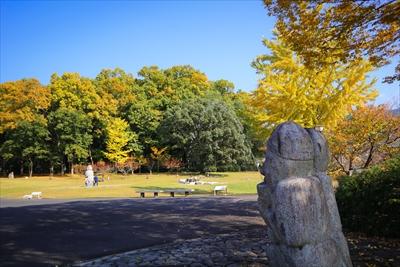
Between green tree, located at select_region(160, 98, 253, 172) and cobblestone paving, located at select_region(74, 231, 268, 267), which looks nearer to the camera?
cobblestone paving, located at select_region(74, 231, 268, 267)

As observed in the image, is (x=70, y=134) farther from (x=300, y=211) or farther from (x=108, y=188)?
(x=300, y=211)

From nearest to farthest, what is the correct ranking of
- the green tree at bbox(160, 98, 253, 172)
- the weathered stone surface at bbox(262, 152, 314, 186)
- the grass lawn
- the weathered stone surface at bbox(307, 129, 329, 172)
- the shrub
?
1. the weathered stone surface at bbox(262, 152, 314, 186)
2. the weathered stone surface at bbox(307, 129, 329, 172)
3. the shrub
4. the grass lawn
5. the green tree at bbox(160, 98, 253, 172)

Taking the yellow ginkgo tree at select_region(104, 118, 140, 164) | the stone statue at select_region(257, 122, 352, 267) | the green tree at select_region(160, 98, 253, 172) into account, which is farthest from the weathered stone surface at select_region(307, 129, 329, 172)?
the yellow ginkgo tree at select_region(104, 118, 140, 164)

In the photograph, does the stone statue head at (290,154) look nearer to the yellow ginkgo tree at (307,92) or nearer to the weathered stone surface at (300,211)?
the weathered stone surface at (300,211)

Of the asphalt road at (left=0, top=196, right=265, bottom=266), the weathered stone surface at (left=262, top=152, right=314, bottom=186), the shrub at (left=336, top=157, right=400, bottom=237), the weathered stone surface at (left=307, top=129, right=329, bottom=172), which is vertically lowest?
the asphalt road at (left=0, top=196, right=265, bottom=266)

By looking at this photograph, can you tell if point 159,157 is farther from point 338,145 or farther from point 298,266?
point 298,266

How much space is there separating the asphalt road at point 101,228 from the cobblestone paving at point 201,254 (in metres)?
0.65

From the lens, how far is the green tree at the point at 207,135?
45.3m

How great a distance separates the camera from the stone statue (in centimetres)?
421

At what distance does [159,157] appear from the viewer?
1890 inches

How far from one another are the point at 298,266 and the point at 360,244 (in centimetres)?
455

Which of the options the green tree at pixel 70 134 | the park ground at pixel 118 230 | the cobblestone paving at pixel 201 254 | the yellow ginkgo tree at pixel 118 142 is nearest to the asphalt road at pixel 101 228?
the park ground at pixel 118 230

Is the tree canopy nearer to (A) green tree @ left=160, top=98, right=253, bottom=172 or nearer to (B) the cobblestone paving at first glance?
(B) the cobblestone paving

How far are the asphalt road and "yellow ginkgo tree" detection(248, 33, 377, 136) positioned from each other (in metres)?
5.40
